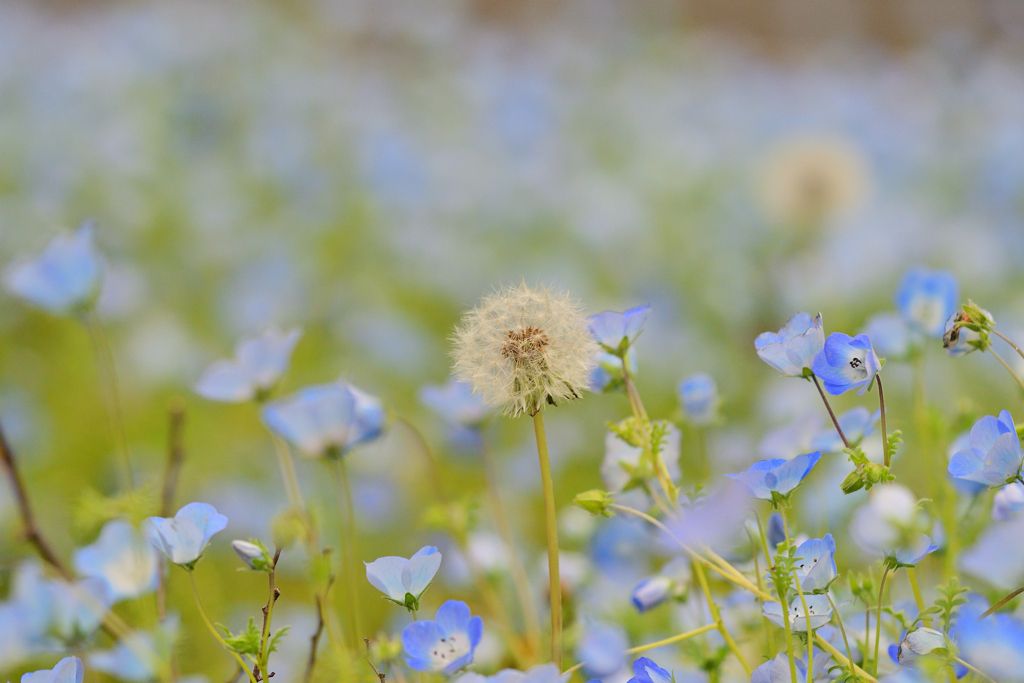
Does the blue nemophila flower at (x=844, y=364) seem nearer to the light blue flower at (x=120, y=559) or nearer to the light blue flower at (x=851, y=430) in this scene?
the light blue flower at (x=851, y=430)

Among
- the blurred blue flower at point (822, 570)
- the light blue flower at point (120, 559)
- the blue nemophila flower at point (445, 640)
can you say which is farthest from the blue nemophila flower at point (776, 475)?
the light blue flower at point (120, 559)

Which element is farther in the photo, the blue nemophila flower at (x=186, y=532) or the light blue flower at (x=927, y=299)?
the light blue flower at (x=927, y=299)

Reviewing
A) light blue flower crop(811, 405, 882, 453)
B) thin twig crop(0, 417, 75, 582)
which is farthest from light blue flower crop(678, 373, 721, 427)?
thin twig crop(0, 417, 75, 582)

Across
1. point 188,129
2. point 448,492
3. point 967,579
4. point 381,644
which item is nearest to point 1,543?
point 448,492

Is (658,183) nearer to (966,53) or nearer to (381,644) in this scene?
(966,53)

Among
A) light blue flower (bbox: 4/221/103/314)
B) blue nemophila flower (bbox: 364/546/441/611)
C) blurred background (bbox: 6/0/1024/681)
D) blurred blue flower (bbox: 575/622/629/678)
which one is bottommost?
blurred blue flower (bbox: 575/622/629/678)

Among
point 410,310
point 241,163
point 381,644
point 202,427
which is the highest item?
point 241,163

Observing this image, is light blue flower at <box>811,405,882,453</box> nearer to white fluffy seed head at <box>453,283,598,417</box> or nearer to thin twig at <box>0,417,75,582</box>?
white fluffy seed head at <box>453,283,598,417</box>
